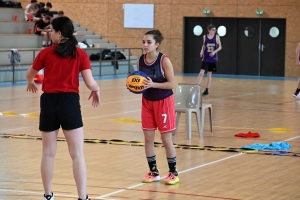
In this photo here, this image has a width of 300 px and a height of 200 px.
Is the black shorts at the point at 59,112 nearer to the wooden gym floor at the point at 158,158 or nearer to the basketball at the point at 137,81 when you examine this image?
the wooden gym floor at the point at 158,158

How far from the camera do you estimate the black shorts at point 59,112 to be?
18.9ft

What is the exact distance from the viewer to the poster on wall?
3089cm

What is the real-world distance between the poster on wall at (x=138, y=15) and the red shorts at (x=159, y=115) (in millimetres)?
23857

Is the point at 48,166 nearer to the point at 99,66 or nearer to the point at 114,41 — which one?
the point at 99,66

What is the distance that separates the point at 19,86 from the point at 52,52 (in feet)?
50.0

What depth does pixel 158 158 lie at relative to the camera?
348 inches

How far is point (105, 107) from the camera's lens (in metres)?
15.3

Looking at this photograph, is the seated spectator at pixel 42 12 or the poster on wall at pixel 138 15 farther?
the poster on wall at pixel 138 15

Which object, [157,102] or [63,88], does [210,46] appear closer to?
[157,102]

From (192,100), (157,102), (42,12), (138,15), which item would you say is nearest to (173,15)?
(138,15)

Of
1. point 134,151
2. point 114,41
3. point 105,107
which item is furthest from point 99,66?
point 134,151

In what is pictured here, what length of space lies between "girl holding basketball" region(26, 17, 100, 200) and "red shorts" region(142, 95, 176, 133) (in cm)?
155

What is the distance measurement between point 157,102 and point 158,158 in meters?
1.76

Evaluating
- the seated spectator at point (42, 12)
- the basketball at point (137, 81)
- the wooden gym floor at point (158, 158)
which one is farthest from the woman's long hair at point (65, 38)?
the seated spectator at point (42, 12)
